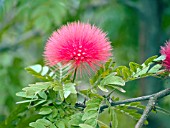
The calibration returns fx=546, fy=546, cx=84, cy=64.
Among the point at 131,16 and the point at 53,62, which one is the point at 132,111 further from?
the point at 131,16

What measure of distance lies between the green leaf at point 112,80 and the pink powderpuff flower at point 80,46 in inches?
2.5

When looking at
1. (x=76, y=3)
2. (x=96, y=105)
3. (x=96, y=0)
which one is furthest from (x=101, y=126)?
(x=96, y=0)

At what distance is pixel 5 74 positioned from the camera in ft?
13.8

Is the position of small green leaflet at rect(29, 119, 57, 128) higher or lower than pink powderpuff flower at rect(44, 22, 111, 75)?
lower

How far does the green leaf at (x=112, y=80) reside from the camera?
65.3 inches

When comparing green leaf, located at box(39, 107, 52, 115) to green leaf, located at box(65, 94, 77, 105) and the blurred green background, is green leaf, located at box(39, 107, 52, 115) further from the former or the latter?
the blurred green background

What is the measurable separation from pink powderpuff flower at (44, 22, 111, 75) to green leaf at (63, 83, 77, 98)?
0.06m

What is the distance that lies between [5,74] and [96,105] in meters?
2.62

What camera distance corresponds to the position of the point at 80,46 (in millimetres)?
1690

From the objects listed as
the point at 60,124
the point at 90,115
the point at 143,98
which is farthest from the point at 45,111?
the point at 143,98

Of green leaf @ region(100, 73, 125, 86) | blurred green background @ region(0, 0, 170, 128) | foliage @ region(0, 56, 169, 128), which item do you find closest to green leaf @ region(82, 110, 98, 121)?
foliage @ region(0, 56, 169, 128)

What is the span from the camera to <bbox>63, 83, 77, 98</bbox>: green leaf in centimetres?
166

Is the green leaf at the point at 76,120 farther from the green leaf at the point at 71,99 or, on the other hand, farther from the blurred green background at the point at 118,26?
→ the blurred green background at the point at 118,26

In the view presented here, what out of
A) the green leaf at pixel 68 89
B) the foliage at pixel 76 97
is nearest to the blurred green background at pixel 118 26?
the foliage at pixel 76 97
